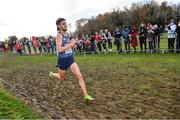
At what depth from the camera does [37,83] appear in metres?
14.9

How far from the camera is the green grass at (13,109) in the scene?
890cm

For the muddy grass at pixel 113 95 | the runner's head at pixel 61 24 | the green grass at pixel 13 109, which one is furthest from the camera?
the runner's head at pixel 61 24

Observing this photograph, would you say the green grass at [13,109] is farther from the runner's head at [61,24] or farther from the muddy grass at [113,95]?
the runner's head at [61,24]

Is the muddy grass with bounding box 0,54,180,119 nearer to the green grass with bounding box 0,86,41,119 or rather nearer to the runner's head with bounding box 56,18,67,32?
the green grass with bounding box 0,86,41,119

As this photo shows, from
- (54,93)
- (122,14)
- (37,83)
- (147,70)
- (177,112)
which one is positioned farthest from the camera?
(122,14)

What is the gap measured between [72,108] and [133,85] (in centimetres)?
352

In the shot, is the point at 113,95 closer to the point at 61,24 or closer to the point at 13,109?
the point at 61,24

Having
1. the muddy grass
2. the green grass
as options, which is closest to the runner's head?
the muddy grass

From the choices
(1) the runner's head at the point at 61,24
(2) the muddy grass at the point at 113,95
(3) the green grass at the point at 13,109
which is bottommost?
(3) the green grass at the point at 13,109

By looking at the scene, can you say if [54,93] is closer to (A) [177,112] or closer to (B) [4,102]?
(B) [4,102]

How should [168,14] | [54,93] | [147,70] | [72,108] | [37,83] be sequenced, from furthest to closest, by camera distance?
[168,14] < [147,70] < [37,83] < [54,93] < [72,108]

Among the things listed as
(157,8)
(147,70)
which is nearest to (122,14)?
(157,8)

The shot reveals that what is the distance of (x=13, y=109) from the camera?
32.1ft

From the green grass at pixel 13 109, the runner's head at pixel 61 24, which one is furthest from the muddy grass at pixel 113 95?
the runner's head at pixel 61 24
